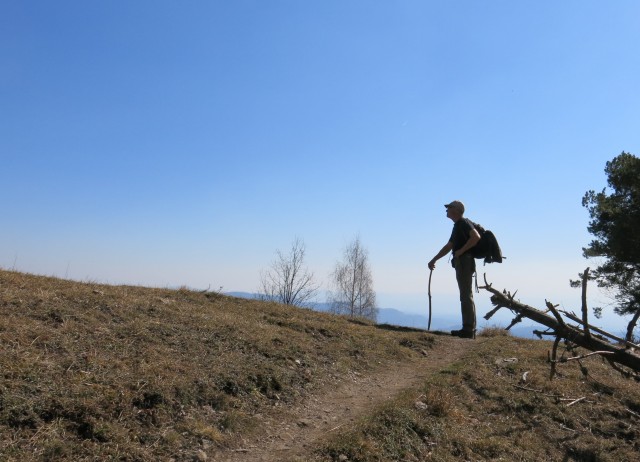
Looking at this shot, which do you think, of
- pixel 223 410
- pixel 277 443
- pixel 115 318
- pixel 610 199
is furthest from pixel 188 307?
pixel 610 199

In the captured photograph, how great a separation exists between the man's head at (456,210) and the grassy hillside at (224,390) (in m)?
3.23

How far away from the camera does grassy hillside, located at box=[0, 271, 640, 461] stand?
4.26 metres

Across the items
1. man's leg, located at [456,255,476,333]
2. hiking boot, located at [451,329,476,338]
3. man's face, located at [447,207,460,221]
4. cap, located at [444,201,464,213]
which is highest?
cap, located at [444,201,464,213]

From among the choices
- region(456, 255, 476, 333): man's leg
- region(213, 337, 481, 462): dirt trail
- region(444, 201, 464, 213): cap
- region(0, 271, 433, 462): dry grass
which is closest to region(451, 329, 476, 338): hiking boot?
region(456, 255, 476, 333): man's leg

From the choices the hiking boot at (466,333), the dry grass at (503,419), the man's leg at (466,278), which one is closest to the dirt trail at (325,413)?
the dry grass at (503,419)

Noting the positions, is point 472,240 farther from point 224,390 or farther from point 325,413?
point 224,390

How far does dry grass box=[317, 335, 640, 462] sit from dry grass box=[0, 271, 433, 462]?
130 cm

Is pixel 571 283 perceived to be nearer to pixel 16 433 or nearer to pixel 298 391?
pixel 298 391

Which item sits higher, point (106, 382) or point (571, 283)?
point (571, 283)

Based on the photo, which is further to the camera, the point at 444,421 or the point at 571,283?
the point at 571,283

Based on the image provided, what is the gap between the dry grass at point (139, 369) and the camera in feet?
13.4

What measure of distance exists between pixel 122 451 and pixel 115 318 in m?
2.91

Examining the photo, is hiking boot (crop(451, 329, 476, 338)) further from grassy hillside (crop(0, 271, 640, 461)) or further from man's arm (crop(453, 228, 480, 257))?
man's arm (crop(453, 228, 480, 257))

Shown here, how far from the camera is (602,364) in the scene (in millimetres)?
10258
